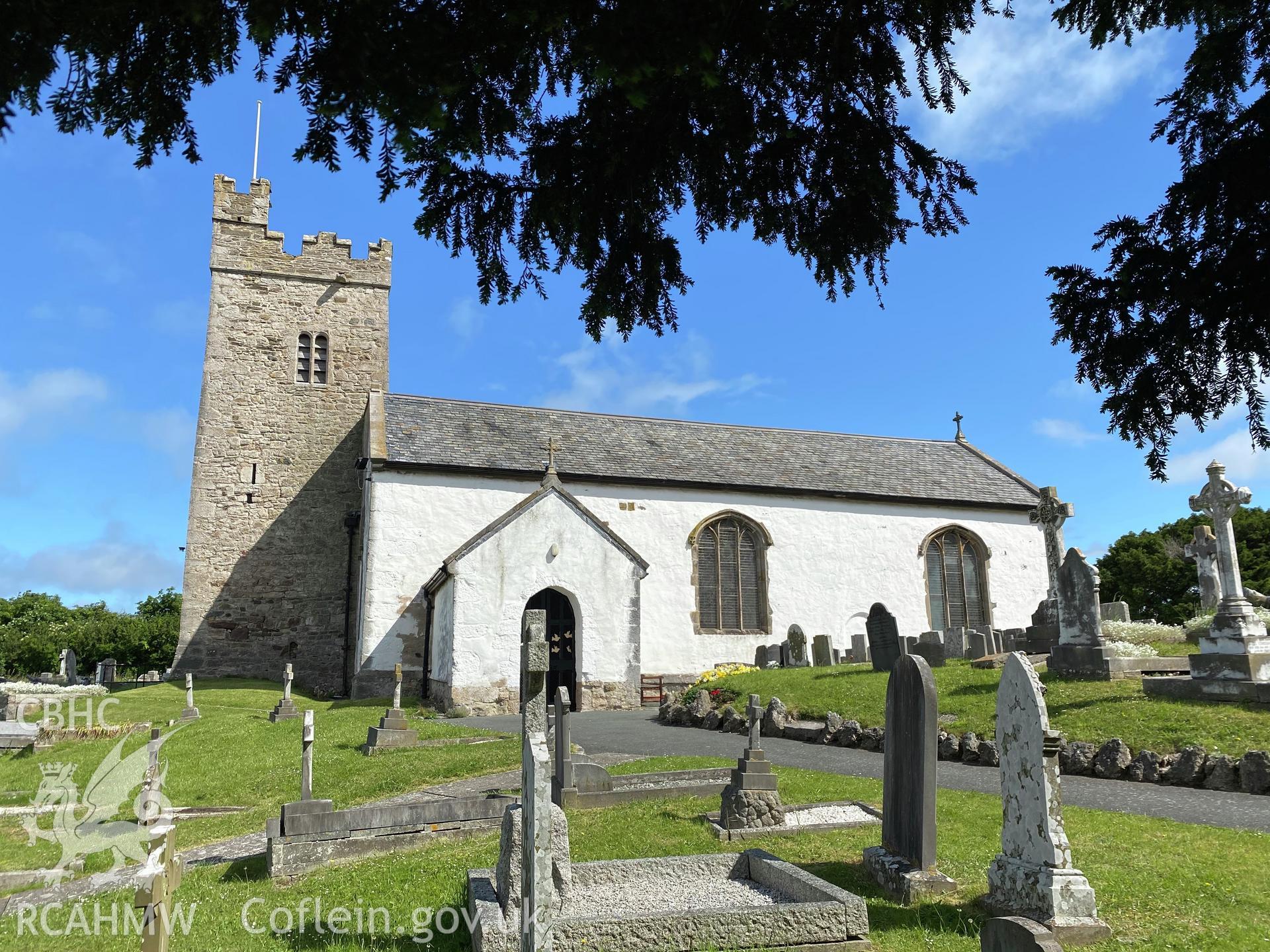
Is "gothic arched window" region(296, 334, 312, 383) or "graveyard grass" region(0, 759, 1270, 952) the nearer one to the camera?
"graveyard grass" region(0, 759, 1270, 952)

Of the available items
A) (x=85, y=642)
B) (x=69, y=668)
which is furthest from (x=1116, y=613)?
(x=85, y=642)

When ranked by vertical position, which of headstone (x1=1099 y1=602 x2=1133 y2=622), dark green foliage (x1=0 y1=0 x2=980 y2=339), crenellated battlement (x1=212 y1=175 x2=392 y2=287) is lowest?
headstone (x1=1099 y1=602 x2=1133 y2=622)

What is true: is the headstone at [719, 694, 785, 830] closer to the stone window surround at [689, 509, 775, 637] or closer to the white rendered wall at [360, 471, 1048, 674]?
the white rendered wall at [360, 471, 1048, 674]

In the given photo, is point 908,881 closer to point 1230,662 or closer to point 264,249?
point 1230,662

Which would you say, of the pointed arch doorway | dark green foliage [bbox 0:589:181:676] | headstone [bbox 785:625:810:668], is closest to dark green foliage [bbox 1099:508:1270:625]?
headstone [bbox 785:625:810:668]

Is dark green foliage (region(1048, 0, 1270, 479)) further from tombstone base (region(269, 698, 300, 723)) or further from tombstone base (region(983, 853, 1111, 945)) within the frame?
tombstone base (region(269, 698, 300, 723))

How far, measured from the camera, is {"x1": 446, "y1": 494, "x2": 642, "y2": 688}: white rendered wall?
63.9 feet

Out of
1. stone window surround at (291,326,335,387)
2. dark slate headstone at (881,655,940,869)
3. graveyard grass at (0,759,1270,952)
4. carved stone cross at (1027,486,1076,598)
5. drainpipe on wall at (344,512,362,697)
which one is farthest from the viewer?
stone window surround at (291,326,335,387)

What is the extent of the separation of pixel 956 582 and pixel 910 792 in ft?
75.6

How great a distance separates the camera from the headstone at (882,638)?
1648cm

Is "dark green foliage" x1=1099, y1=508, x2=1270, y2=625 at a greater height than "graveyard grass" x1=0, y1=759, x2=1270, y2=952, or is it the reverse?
"dark green foliage" x1=1099, y1=508, x2=1270, y2=625

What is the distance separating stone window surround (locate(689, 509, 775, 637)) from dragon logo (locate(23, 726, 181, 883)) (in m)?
15.2

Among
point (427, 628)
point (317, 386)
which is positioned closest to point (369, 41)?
point (427, 628)

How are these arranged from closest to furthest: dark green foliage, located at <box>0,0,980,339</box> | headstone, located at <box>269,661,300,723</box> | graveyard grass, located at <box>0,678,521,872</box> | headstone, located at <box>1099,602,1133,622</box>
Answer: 1. dark green foliage, located at <box>0,0,980,339</box>
2. graveyard grass, located at <box>0,678,521,872</box>
3. headstone, located at <box>269,661,300,723</box>
4. headstone, located at <box>1099,602,1133,622</box>
